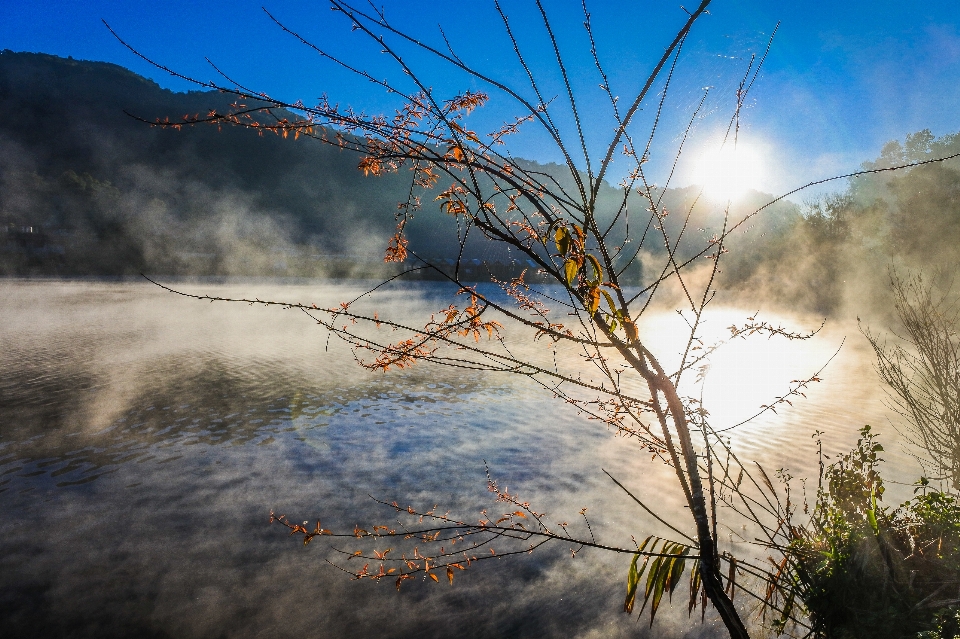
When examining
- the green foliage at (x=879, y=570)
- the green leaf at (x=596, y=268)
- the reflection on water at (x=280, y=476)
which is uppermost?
the green leaf at (x=596, y=268)

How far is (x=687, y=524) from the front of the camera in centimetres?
563

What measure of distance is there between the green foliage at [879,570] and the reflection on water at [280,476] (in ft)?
5.75

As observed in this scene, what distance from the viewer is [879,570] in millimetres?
2547

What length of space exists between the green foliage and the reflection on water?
1.75 meters

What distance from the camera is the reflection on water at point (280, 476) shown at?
4.15m

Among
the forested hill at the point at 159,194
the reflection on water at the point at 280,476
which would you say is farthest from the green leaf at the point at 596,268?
the forested hill at the point at 159,194

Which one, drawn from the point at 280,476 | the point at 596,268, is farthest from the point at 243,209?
the point at 596,268

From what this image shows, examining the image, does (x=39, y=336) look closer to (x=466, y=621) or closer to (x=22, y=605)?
(x=22, y=605)

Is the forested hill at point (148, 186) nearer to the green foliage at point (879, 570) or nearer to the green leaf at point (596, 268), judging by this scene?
the green leaf at point (596, 268)

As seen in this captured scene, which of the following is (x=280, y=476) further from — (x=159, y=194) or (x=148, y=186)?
(x=148, y=186)

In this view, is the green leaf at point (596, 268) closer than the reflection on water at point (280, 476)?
Yes

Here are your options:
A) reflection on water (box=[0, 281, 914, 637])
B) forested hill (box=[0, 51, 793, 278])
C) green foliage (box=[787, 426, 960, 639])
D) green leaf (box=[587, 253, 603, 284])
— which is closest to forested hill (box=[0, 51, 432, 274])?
forested hill (box=[0, 51, 793, 278])

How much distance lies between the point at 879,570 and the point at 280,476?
247 inches

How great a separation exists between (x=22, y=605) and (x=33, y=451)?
13.1 feet
